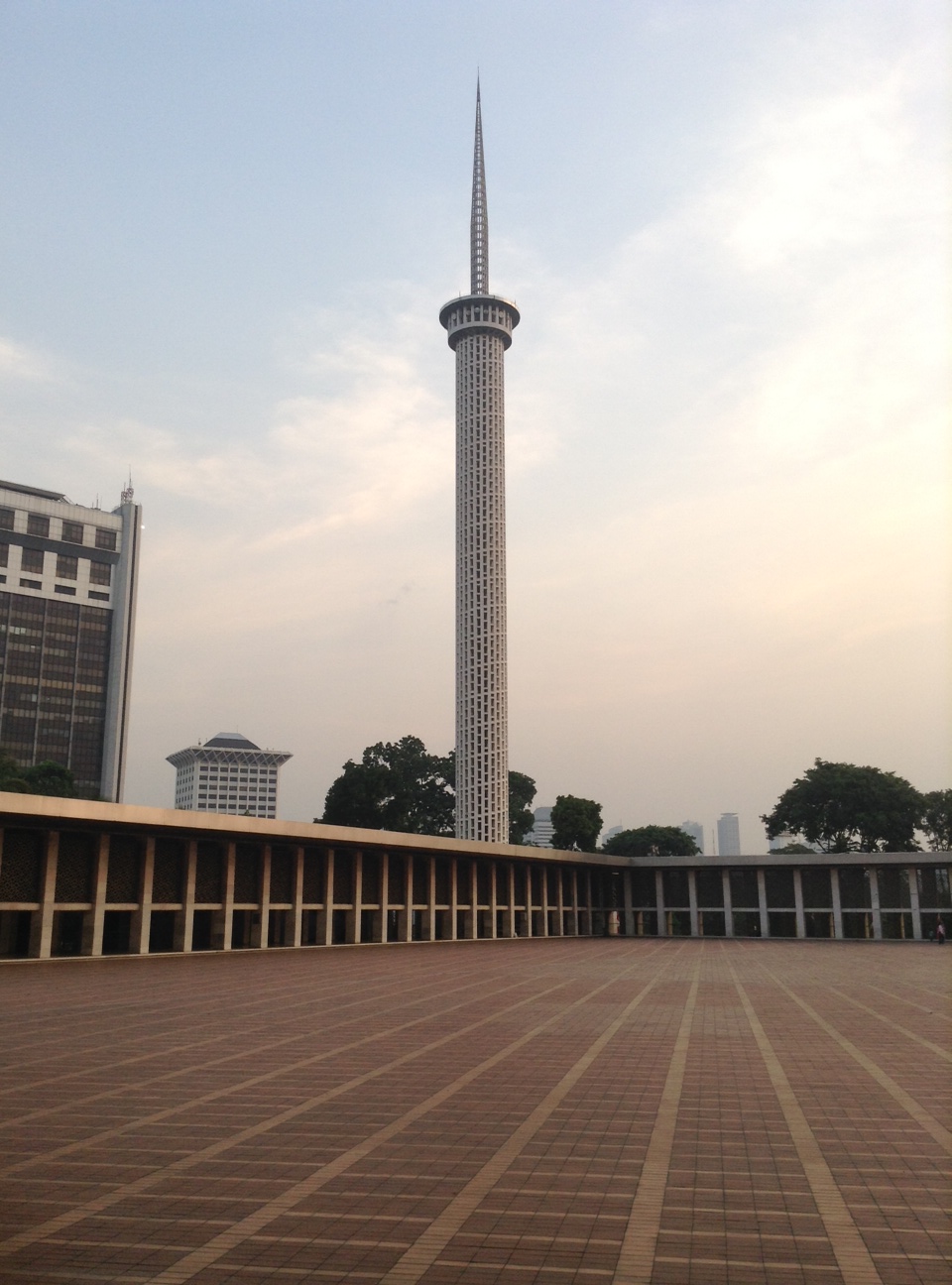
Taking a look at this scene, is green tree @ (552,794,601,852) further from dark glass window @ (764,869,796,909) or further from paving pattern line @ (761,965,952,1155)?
paving pattern line @ (761,965,952,1155)

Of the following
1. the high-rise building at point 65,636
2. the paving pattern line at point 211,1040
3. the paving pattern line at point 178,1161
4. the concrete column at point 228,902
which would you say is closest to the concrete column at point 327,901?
the concrete column at point 228,902

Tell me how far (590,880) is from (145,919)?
30.6 meters

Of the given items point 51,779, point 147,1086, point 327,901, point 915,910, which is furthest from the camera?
point 51,779

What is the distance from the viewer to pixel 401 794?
68.5m

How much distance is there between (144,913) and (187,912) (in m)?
1.65

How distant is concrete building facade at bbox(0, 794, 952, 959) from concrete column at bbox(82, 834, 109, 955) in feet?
0.16

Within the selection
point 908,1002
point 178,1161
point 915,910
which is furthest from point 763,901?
point 178,1161

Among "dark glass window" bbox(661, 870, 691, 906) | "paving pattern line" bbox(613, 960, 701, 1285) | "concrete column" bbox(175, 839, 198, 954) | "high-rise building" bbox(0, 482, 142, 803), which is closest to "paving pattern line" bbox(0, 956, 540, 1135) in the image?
"paving pattern line" bbox(613, 960, 701, 1285)

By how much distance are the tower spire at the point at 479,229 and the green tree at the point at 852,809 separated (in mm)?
40207

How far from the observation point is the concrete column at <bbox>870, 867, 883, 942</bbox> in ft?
153

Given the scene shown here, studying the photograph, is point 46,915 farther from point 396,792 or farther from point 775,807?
point 775,807

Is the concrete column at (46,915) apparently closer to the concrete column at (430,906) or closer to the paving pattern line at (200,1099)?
the paving pattern line at (200,1099)

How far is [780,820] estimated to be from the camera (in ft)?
227

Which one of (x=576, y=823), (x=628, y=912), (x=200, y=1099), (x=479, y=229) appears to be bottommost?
(x=200, y=1099)
